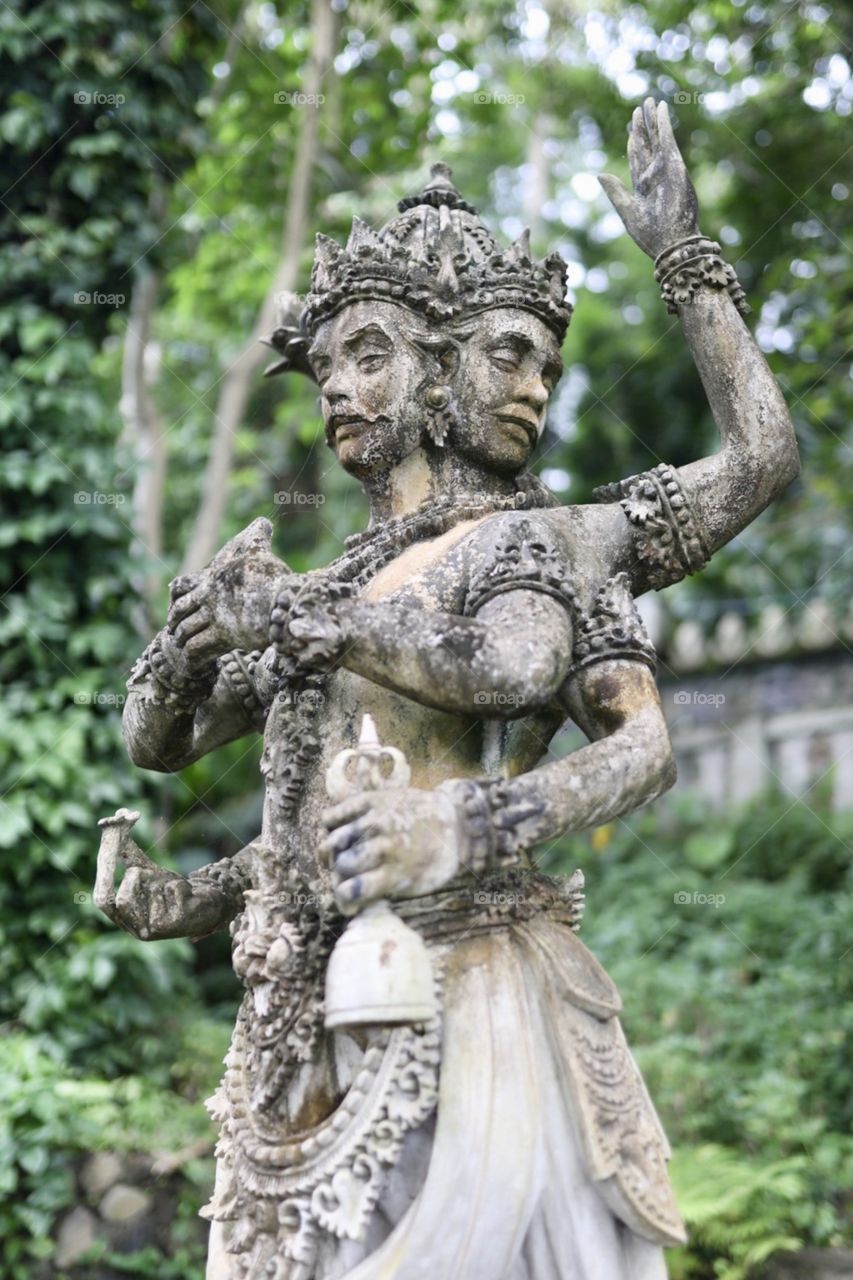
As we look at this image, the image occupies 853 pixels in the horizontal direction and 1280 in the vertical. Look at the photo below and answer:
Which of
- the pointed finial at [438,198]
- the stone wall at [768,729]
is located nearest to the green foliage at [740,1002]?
the stone wall at [768,729]

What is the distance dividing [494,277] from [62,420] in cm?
491

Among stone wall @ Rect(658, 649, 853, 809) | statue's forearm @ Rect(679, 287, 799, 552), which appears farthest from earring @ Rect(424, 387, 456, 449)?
stone wall @ Rect(658, 649, 853, 809)

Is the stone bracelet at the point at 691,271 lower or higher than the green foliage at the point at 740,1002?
higher

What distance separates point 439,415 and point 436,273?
0.37m

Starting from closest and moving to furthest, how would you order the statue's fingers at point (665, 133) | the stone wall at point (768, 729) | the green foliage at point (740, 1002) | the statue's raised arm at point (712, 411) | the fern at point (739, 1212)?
the statue's raised arm at point (712, 411), the statue's fingers at point (665, 133), the fern at point (739, 1212), the green foliage at point (740, 1002), the stone wall at point (768, 729)

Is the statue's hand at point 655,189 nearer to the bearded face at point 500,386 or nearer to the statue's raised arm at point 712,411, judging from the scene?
the statue's raised arm at point 712,411

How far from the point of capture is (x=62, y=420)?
7875 mm

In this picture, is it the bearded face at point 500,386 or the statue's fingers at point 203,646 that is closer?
the statue's fingers at point 203,646

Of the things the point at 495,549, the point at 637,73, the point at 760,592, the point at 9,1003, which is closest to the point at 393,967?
the point at 495,549

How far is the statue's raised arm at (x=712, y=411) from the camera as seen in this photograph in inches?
134

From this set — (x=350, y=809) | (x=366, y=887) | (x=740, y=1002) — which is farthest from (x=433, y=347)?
(x=740, y=1002)

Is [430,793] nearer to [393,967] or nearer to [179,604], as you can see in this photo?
[393,967]

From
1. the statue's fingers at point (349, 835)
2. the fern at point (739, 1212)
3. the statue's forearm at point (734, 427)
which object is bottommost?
the fern at point (739, 1212)

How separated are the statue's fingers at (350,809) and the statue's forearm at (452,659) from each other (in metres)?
0.34
